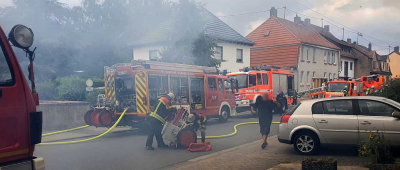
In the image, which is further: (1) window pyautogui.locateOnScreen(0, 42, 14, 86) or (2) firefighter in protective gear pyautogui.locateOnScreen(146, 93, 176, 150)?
(2) firefighter in protective gear pyautogui.locateOnScreen(146, 93, 176, 150)

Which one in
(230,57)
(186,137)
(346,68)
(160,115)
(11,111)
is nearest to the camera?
(11,111)

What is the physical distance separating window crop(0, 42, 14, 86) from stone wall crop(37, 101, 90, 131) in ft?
27.5

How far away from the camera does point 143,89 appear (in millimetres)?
10031

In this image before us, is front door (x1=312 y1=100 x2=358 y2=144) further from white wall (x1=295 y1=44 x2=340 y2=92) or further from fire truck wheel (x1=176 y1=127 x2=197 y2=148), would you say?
white wall (x1=295 y1=44 x2=340 y2=92)

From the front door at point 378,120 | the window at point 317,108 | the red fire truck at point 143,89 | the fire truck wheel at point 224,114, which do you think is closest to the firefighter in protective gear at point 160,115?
the red fire truck at point 143,89

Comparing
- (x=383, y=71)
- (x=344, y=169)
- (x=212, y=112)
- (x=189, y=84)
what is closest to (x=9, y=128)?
(x=344, y=169)

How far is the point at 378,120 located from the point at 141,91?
6248 millimetres

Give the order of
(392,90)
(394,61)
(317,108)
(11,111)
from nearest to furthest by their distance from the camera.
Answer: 1. (11,111)
2. (317,108)
3. (392,90)
4. (394,61)

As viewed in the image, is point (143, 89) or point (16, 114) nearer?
point (16, 114)

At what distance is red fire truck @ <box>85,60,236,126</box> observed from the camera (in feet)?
33.0

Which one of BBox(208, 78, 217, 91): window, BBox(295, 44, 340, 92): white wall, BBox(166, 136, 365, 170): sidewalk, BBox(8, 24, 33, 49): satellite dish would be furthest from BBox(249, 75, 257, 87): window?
BBox(295, 44, 340, 92): white wall

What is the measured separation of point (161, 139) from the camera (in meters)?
8.21

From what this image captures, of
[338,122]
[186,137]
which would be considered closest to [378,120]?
[338,122]

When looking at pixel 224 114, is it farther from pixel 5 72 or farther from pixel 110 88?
pixel 5 72
